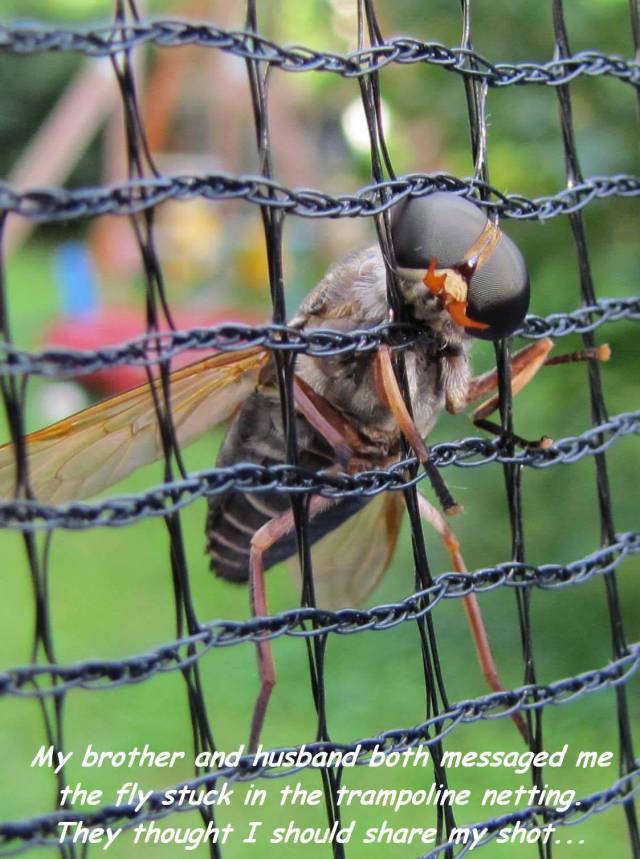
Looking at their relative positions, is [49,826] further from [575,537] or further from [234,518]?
[575,537]

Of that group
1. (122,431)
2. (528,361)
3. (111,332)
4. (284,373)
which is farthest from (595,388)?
(111,332)

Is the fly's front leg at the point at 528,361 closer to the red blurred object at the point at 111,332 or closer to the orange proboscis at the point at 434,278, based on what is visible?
the orange proboscis at the point at 434,278

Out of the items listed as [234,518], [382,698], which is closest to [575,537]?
[382,698]

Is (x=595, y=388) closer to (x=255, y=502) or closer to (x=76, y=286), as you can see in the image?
(x=255, y=502)

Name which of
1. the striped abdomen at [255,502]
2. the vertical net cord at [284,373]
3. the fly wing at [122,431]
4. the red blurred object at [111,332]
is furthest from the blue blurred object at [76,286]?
the vertical net cord at [284,373]

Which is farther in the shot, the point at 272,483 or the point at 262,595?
the point at 262,595

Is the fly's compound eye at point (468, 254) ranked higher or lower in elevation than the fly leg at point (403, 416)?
higher
